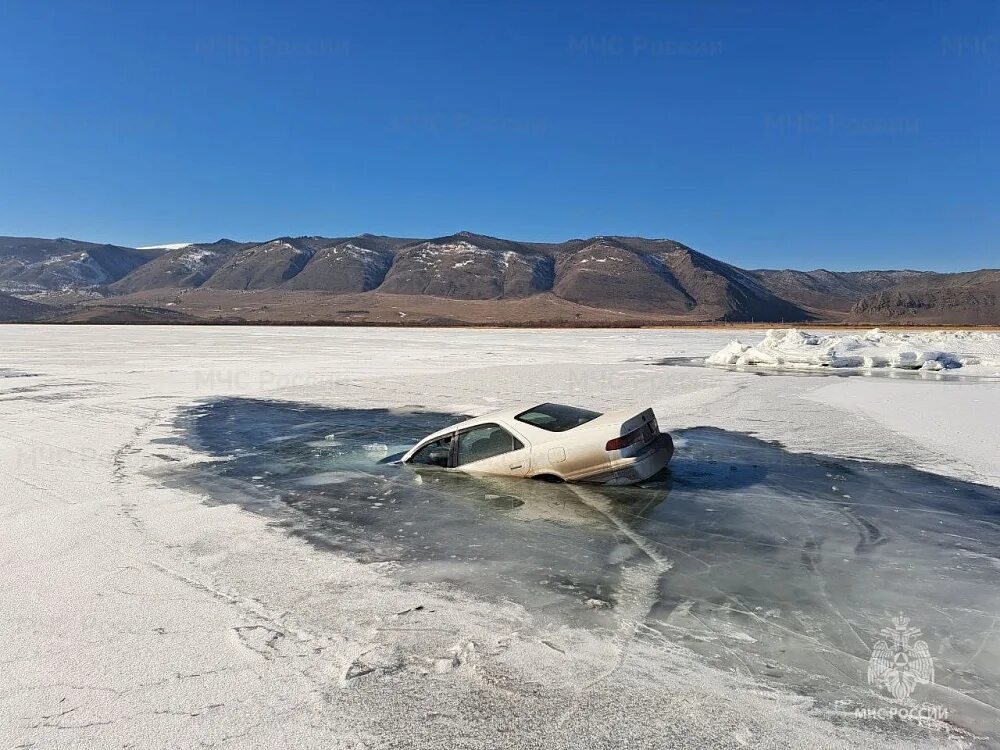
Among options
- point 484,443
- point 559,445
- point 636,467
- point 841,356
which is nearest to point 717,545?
point 636,467

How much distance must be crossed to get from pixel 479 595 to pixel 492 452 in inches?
139

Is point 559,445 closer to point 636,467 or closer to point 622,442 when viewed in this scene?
point 622,442

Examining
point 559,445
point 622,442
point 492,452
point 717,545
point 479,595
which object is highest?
point 622,442

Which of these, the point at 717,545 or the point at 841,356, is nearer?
the point at 717,545

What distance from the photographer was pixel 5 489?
8.27m

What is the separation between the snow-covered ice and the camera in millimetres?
Result: 3543

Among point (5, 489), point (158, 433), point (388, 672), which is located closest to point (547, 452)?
point (388, 672)

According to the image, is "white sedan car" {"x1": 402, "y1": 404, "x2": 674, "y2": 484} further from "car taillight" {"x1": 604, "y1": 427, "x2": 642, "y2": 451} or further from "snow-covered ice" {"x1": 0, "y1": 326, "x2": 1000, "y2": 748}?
"snow-covered ice" {"x1": 0, "y1": 326, "x2": 1000, "y2": 748}

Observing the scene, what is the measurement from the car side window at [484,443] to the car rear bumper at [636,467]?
1088mm

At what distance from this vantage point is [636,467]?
25.2 feet

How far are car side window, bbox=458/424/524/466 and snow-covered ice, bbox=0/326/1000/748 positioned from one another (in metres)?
0.46

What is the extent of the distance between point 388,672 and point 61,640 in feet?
7.79

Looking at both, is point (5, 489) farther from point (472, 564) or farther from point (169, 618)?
point (472, 564)

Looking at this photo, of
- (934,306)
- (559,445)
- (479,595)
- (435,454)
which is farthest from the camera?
(934,306)
